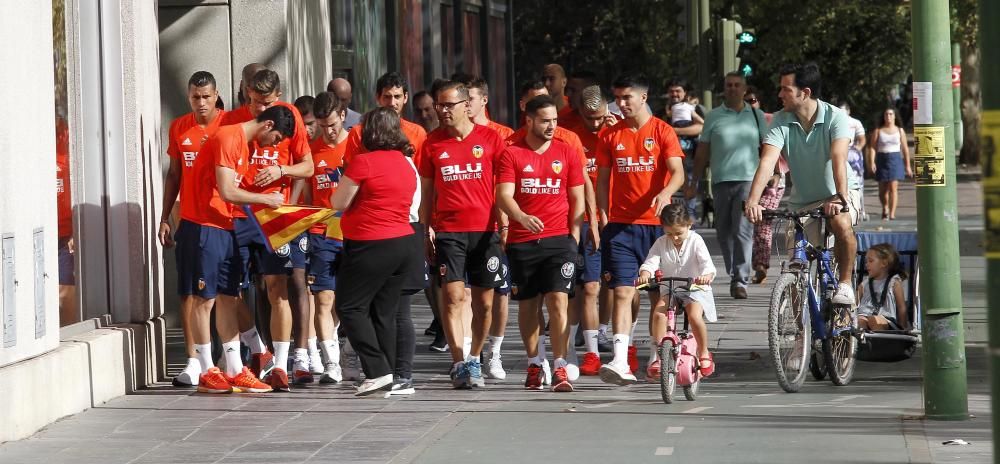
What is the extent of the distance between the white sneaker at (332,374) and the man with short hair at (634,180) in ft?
5.59

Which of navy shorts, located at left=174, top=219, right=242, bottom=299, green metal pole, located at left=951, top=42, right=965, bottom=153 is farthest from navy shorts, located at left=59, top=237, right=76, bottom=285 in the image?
green metal pole, located at left=951, top=42, right=965, bottom=153

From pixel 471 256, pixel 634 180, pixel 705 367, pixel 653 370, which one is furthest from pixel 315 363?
pixel 705 367

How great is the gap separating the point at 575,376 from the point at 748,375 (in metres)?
1.11

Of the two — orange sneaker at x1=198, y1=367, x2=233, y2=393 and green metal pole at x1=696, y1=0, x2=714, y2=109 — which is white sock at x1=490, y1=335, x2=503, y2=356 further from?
green metal pole at x1=696, y1=0, x2=714, y2=109

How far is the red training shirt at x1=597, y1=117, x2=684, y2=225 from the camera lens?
10.8m

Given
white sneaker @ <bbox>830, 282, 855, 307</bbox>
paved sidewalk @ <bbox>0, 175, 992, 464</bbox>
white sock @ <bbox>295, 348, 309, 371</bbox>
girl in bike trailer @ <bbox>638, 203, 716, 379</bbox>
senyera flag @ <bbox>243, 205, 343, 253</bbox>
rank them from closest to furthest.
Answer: paved sidewalk @ <bbox>0, 175, 992, 464</bbox>
girl in bike trailer @ <bbox>638, 203, 716, 379</bbox>
white sneaker @ <bbox>830, 282, 855, 307</bbox>
senyera flag @ <bbox>243, 205, 343, 253</bbox>
white sock @ <bbox>295, 348, 309, 371</bbox>

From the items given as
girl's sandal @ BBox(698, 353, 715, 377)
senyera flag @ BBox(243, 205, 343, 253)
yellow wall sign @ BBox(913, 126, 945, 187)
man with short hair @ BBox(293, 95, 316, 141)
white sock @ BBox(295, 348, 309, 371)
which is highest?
man with short hair @ BBox(293, 95, 316, 141)

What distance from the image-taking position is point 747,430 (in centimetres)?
843

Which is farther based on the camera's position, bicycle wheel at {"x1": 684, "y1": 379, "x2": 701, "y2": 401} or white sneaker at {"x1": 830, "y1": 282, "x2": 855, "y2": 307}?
white sneaker at {"x1": 830, "y1": 282, "x2": 855, "y2": 307}

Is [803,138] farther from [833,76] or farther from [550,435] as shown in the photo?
[833,76]

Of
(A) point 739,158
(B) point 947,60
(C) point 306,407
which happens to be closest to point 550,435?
(C) point 306,407

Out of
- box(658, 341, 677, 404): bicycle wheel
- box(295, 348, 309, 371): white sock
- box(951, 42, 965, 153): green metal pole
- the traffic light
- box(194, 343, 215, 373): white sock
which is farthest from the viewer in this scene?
box(951, 42, 965, 153): green metal pole

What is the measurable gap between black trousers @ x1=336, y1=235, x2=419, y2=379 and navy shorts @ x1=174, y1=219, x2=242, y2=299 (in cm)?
71

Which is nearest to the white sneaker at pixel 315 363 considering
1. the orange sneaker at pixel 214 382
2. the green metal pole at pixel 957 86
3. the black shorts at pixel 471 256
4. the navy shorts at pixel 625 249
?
the orange sneaker at pixel 214 382
